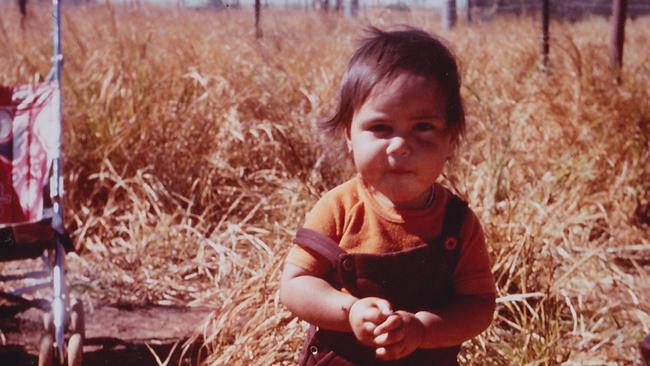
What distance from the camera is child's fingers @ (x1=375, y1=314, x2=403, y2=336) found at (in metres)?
1.52

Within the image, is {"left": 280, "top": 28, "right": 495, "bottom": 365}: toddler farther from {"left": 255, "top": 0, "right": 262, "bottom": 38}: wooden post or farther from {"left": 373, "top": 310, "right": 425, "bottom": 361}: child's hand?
{"left": 255, "top": 0, "right": 262, "bottom": 38}: wooden post

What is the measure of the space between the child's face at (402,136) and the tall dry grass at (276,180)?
1025mm

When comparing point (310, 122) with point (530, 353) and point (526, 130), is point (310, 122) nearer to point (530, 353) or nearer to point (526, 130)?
point (526, 130)

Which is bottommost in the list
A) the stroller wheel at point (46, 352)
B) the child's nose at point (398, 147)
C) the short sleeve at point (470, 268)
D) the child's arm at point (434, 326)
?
the stroller wheel at point (46, 352)

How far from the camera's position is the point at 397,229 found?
5.76 ft

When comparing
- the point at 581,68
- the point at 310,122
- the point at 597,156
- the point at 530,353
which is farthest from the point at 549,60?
the point at 530,353

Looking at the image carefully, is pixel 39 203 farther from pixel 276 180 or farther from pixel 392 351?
pixel 392 351

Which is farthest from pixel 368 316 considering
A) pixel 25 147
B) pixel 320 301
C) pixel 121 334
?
pixel 25 147

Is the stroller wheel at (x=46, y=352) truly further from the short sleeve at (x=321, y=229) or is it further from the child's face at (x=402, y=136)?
the child's face at (x=402, y=136)

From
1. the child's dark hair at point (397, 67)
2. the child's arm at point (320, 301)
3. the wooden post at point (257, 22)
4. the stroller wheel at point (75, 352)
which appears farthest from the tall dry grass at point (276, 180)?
the child's dark hair at point (397, 67)

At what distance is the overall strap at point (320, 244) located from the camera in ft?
5.67

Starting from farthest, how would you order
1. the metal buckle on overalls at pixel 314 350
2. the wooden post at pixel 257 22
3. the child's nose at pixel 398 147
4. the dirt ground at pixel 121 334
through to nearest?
1. the wooden post at pixel 257 22
2. the dirt ground at pixel 121 334
3. the metal buckle on overalls at pixel 314 350
4. the child's nose at pixel 398 147

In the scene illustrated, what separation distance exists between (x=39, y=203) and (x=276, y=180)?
3.82ft

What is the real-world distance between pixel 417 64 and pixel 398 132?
0.14 meters
